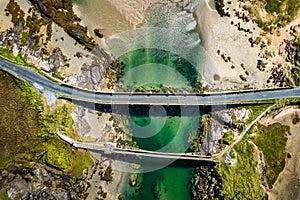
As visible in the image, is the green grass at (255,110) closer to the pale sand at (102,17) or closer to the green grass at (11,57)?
the pale sand at (102,17)

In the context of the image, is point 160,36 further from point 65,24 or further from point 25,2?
point 25,2

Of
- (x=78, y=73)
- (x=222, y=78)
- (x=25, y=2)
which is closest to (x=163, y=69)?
(x=222, y=78)

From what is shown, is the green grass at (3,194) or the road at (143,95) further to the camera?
the road at (143,95)

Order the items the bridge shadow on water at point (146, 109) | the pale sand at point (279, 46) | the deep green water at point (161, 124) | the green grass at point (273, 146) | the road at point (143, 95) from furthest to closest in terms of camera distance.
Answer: the deep green water at point (161, 124) → the bridge shadow on water at point (146, 109) → the road at point (143, 95) → the pale sand at point (279, 46) → the green grass at point (273, 146)

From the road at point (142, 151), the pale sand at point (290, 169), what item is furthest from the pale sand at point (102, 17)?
the pale sand at point (290, 169)

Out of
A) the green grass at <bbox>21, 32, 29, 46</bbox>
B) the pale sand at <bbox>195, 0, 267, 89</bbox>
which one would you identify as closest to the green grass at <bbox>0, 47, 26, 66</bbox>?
the green grass at <bbox>21, 32, 29, 46</bbox>

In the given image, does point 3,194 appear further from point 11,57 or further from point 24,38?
point 24,38

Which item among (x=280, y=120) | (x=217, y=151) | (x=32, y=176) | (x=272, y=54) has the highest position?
(x=272, y=54)
